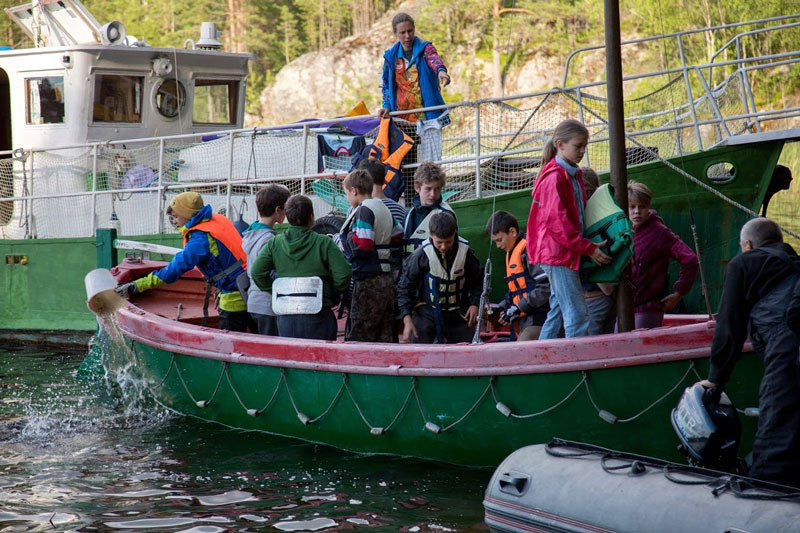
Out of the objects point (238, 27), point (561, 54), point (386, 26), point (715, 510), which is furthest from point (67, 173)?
point (238, 27)

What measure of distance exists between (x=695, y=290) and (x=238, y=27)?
38.9 metres

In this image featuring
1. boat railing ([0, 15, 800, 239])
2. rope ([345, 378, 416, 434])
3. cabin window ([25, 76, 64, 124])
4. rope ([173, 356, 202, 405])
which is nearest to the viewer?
rope ([345, 378, 416, 434])

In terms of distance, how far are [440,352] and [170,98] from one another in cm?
887

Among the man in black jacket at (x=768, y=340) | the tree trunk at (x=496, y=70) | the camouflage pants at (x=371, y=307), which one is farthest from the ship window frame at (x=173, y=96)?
the tree trunk at (x=496, y=70)

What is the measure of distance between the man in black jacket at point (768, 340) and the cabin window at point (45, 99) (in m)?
10.6

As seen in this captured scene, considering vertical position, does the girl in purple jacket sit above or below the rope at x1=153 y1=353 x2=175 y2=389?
above

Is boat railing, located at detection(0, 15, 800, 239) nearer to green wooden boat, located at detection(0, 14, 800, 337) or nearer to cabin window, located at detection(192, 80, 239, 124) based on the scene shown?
green wooden boat, located at detection(0, 14, 800, 337)

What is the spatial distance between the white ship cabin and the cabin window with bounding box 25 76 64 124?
13 millimetres

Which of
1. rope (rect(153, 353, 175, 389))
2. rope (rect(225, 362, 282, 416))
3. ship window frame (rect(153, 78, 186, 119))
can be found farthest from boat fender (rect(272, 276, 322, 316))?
ship window frame (rect(153, 78, 186, 119))

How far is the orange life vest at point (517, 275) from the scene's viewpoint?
21.4 ft

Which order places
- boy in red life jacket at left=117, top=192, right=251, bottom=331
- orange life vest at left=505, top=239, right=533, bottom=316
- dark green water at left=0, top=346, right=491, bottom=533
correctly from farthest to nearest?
boy in red life jacket at left=117, top=192, right=251, bottom=331 → orange life vest at left=505, top=239, right=533, bottom=316 → dark green water at left=0, top=346, right=491, bottom=533

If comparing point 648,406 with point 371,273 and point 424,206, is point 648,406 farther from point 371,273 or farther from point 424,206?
point 424,206

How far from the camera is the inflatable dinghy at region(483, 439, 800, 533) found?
13.1ft

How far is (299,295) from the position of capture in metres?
6.72
